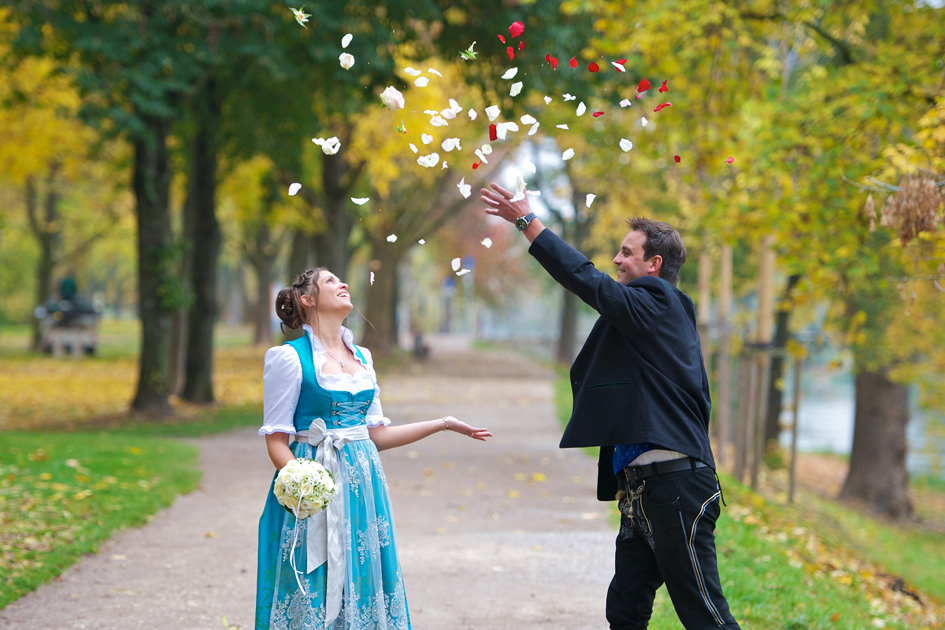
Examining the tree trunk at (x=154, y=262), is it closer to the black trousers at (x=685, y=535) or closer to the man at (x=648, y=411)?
the man at (x=648, y=411)

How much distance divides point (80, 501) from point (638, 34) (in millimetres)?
7016

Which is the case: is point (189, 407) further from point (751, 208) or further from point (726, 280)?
point (751, 208)

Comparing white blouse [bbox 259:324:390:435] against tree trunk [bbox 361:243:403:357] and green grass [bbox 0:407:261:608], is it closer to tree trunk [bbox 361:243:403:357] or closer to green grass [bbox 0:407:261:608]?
green grass [bbox 0:407:261:608]

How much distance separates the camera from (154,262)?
14.1m

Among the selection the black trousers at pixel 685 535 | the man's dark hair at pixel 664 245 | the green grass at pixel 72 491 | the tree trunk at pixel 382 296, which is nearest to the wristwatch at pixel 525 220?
the man's dark hair at pixel 664 245

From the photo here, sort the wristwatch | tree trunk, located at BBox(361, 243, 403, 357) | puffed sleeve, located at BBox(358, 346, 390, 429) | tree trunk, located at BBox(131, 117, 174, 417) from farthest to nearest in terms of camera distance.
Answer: tree trunk, located at BBox(361, 243, 403, 357) < tree trunk, located at BBox(131, 117, 174, 417) < puffed sleeve, located at BBox(358, 346, 390, 429) < the wristwatch

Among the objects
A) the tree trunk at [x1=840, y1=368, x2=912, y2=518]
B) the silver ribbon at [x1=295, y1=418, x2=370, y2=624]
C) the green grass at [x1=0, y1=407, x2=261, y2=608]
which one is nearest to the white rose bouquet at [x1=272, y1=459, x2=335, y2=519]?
the silver ribbon at [x1=295, y1=418, x2=370, y2=624]

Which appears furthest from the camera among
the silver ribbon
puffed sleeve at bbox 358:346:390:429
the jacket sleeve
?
puffed sleeve at bbox 358:346:390:429

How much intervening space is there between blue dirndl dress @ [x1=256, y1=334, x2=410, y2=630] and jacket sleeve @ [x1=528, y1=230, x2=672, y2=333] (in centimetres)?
101

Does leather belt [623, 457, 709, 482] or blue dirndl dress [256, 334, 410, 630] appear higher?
leather belt [623, 457, 709, 482]

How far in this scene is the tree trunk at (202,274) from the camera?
16.5m

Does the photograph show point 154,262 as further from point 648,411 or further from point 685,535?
point 685,535

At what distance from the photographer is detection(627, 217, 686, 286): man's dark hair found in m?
3.84

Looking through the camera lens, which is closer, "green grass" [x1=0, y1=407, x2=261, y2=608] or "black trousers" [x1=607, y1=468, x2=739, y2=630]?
"black trousers" [x1=607, y1=468, x2=739, y2=630]
